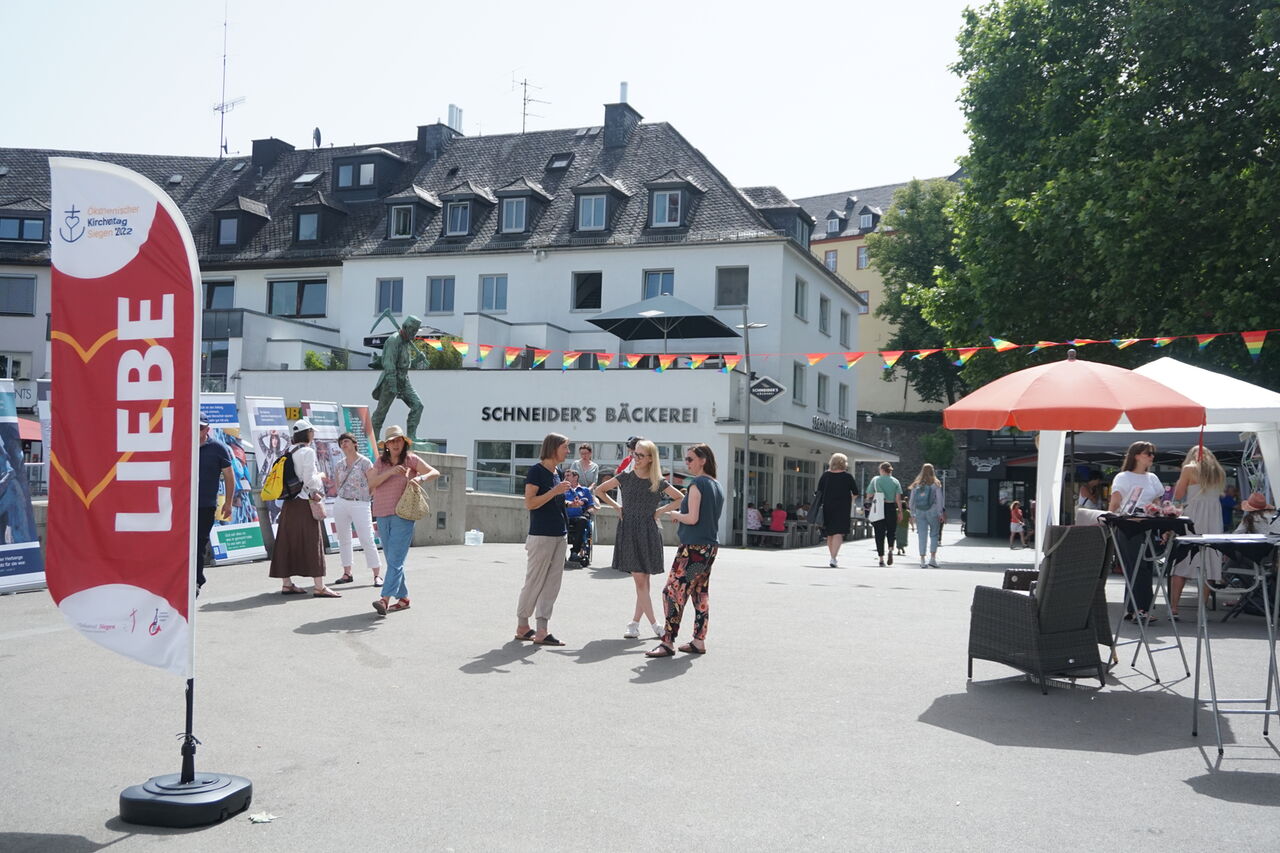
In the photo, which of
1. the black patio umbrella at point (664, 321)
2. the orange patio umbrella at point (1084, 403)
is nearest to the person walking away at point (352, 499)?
the orange patio umbrella at point (1084, 403)

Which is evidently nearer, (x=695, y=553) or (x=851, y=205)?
(x=695, y=553)

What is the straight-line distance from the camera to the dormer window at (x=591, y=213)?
132 feet

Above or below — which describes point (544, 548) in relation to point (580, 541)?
above

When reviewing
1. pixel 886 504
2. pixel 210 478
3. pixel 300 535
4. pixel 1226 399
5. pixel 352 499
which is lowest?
pixel 300 535

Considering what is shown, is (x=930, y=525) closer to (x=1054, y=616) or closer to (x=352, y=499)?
(x=352, y=499)

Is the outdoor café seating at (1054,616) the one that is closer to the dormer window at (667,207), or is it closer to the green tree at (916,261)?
the dormer window at (667,207)

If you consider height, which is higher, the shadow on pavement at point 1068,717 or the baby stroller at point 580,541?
the baby stroller at point 580,541

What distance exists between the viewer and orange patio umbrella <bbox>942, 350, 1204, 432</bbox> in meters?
9.73

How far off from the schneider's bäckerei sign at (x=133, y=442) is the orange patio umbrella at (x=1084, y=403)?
672 cm

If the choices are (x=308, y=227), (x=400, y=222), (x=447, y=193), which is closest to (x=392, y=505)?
(x=447, y=193)

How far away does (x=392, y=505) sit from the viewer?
11438mm

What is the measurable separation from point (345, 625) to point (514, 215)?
32.4 metres

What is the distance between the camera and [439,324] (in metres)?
40.8

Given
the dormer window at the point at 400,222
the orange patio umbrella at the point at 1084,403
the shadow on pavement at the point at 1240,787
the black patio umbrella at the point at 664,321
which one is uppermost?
the dormer window at the point at 400,222
